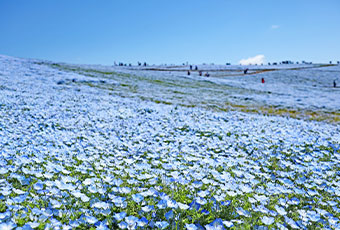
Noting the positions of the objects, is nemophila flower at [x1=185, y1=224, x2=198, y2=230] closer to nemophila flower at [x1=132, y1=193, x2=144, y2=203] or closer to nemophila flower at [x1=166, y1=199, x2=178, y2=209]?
nemophila flower at [x1=166, y1=199, x2=178, y2=209]

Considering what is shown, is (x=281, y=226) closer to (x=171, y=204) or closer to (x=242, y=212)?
(x=242, y=212)

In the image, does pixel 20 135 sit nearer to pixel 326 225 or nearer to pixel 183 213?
pixel 183 213

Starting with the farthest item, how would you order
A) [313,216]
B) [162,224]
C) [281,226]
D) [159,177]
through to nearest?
[159,177]
[313,216]
[281,226]
[162,224]

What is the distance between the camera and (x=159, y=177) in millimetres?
4516

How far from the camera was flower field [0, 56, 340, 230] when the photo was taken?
3125mm

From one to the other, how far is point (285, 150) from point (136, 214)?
5561mm

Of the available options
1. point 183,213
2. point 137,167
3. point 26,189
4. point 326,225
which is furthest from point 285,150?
point 26,189

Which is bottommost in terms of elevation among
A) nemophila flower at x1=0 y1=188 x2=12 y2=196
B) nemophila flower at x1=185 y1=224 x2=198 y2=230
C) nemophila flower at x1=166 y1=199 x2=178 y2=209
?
nemophila flower at x1=185 y1=224 x2=198 y2=230

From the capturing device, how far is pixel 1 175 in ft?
13.5

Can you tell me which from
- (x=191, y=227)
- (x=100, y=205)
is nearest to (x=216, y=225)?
(x=191, y=227)

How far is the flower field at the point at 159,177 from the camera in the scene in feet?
10.3

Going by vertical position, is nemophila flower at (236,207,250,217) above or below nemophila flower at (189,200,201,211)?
below

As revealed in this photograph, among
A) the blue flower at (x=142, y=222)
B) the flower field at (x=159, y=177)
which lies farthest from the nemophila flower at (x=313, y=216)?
the blue flower at (x=142, y=222)

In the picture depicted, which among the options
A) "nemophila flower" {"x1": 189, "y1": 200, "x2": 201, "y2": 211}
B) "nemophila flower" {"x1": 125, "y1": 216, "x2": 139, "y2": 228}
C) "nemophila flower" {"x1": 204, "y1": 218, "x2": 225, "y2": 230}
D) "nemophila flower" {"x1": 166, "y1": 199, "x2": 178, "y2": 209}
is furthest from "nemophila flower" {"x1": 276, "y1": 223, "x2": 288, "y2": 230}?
"nemophila flower" {"x1": 125, "y1": 216, "x2": 139, "y2": 228}
